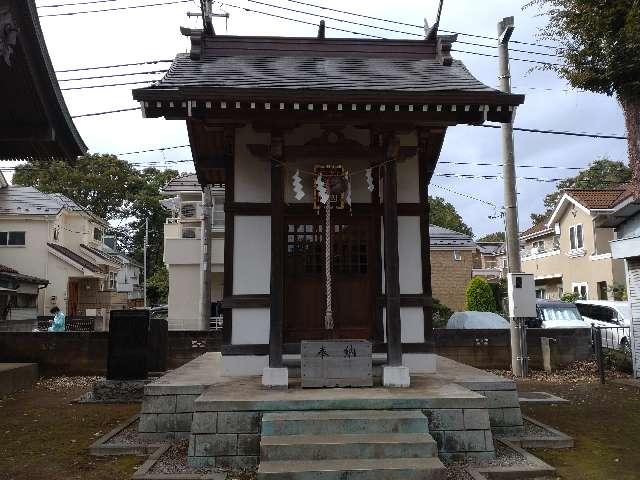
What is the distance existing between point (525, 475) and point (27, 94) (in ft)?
23.5

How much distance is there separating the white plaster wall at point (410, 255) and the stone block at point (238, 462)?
367 centimetres

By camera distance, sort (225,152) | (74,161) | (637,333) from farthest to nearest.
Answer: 1. (637,333)
2. (225,152)
3. (74,161)

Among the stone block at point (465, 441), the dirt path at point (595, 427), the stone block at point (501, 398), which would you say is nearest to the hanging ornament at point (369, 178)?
the stone block at point (501, 398)

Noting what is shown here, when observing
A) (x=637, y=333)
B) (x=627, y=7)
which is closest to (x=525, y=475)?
(x=637, y=333)

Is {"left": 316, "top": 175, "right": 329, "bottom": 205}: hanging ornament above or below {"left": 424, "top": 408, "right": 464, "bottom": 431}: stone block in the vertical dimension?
above

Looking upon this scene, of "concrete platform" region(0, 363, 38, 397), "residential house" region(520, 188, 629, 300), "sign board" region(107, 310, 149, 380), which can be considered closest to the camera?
"sign board" region(107, 310, 149, 380)

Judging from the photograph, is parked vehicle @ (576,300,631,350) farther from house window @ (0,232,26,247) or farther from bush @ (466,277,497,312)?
house window @ (0,232,26,247)

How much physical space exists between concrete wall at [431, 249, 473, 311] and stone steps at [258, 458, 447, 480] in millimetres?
26940

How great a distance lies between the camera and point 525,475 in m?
5.71

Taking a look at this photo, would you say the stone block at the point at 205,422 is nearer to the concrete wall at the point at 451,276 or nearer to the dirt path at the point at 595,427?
the dirt path at the point at 595,427

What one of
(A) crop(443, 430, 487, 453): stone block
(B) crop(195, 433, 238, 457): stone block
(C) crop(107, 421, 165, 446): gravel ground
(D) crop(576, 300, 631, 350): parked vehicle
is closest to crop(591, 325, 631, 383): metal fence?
(D) crop(576, 300, 631, 350): parked vehicle

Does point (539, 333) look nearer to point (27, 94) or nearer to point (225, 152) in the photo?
point (225, 152)

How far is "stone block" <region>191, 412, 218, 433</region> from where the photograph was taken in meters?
6.21

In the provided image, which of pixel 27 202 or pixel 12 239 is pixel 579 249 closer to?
pixel 27 202
